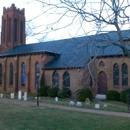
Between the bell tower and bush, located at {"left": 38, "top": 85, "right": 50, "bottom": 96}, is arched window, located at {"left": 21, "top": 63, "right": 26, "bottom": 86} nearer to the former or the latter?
bush, located at {"left": 38, "top": 85, "right": 50, "bottom": 96}

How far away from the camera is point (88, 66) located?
6887 millimetres

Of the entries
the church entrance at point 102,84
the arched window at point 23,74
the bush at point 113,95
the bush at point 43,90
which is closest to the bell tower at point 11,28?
the arched window at point 23,74

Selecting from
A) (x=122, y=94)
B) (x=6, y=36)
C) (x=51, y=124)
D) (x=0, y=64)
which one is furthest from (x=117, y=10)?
(x=6, y=36)

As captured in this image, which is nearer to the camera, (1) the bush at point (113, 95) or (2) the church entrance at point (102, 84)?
(1) the bush at point (113, 95)

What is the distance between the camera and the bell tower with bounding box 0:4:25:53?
50072mm

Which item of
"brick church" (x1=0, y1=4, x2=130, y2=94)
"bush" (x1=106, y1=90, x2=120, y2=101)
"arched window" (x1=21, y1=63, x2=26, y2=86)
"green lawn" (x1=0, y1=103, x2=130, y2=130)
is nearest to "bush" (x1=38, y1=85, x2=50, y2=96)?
"brick church" (x1=0, y1=4, x2=130, y2=94)

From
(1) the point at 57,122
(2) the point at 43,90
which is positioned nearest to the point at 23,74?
(2) the point at 43,90

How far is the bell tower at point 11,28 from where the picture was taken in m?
50.1

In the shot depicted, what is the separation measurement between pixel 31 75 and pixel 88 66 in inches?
1269

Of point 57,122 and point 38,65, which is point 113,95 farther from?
point 57,122

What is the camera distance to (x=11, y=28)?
50.6m

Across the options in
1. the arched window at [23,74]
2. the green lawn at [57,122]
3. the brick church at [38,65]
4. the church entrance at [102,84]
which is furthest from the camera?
the arched window at [23,74]

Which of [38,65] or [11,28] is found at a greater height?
[11,28]

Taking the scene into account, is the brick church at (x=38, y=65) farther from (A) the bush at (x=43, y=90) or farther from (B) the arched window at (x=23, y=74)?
(A) the bush at (x=43, y=90)
